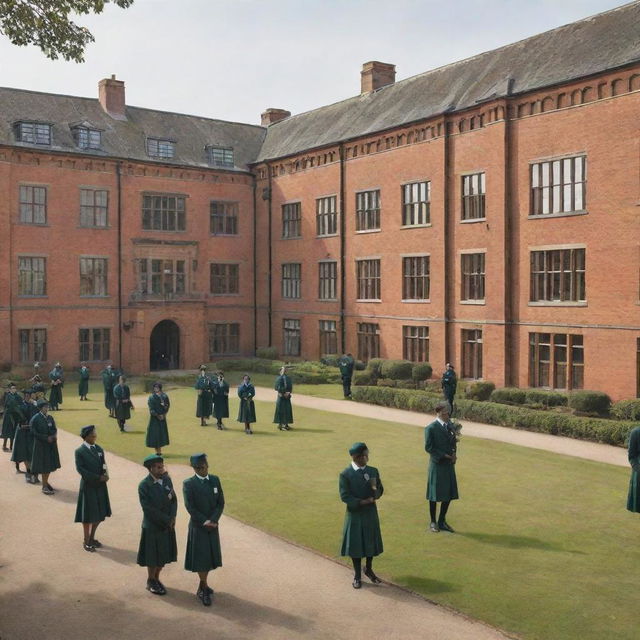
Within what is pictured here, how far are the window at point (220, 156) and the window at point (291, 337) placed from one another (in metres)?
9.61

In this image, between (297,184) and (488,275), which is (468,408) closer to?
(488,275)

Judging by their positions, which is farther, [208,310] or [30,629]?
[208,310]

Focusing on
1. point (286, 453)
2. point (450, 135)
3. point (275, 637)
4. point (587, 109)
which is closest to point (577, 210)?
point (587, 109)

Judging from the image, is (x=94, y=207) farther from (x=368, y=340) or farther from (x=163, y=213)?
(x=368, y=340)

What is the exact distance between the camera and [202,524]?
9.85 meters

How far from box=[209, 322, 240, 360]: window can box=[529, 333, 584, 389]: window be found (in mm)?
20171

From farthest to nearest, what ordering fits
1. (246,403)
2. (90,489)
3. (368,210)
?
(368,210) → (246,403) → (90,489)

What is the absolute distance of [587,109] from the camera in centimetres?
2588

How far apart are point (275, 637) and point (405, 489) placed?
699 centimetres

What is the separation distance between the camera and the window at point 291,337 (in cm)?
4097

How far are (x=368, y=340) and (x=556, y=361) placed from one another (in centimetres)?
1083

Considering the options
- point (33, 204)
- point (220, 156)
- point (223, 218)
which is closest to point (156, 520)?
point (33, 204)

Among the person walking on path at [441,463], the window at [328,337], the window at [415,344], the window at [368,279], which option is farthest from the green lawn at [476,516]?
the window at [328,337]

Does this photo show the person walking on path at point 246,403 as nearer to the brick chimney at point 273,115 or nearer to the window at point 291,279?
the window at point 291,279
